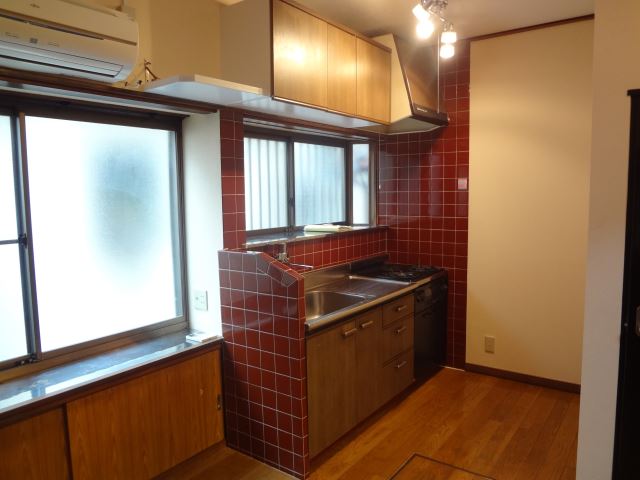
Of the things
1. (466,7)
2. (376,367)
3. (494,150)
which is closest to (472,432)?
(376,367)

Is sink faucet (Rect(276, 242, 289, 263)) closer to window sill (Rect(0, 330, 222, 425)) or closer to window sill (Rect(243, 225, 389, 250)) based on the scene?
window sill (Rect(243, 225, 389, 250))

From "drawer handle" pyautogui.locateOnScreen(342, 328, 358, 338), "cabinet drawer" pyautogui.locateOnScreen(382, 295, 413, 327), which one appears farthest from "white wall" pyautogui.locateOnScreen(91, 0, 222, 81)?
"cabinet drawer" pyautogui.locateOnScreen(382, 295, 413, 327)

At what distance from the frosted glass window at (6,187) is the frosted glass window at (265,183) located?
1400mm

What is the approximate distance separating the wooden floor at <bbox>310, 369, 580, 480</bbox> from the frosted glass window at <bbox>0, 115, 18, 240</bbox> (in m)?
1.99

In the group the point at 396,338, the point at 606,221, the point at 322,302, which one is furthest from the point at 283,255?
the point at 606,221

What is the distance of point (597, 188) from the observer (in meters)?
2.07

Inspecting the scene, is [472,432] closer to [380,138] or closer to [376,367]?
[376,367]

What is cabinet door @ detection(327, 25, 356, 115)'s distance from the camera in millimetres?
2941

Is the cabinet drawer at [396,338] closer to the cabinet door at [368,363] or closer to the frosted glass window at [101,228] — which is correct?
the cabinet door at [368,363]

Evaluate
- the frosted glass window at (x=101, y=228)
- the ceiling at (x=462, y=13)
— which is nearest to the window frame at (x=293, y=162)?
the frosted glass window at (x=101, y=228)

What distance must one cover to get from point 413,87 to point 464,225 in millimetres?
1188

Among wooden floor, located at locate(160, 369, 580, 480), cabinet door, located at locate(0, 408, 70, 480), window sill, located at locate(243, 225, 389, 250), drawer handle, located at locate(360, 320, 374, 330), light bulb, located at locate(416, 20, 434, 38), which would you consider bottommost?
wooden floor, located at locate(160, 369, 580, 480)

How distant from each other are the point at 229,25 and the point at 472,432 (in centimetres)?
289

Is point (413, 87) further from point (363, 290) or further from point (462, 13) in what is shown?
point (363, 290)
